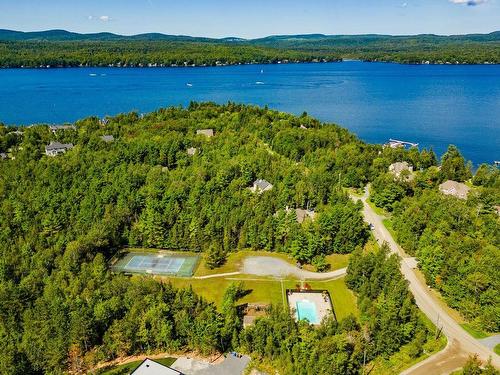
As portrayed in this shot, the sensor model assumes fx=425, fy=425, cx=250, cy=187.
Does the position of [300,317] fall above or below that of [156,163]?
below

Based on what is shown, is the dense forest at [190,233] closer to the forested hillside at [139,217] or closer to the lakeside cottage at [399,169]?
the forested hillside at [139,217]

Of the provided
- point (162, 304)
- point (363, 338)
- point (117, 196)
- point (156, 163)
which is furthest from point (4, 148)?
point (363, 338)

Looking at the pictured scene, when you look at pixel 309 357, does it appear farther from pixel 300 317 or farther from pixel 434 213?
pixel 434 213

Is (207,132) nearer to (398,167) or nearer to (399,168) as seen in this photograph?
(398,167)

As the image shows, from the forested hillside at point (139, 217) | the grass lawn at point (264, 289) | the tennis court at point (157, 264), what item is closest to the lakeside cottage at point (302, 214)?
the forested hillside at point (139, 217)

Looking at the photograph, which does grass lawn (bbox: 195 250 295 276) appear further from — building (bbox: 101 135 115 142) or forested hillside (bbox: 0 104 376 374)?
building (bbox: 101 135 115 142)

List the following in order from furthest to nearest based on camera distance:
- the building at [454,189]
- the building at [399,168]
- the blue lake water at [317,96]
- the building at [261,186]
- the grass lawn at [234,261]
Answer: the blue lake water at [317,96] → the building at [399,168] → the building at [454,189] → the building at [261,186] → the grass lawn at [234,261]

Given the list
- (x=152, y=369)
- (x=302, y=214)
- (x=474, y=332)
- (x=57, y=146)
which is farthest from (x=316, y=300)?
(x=57, y=146)
